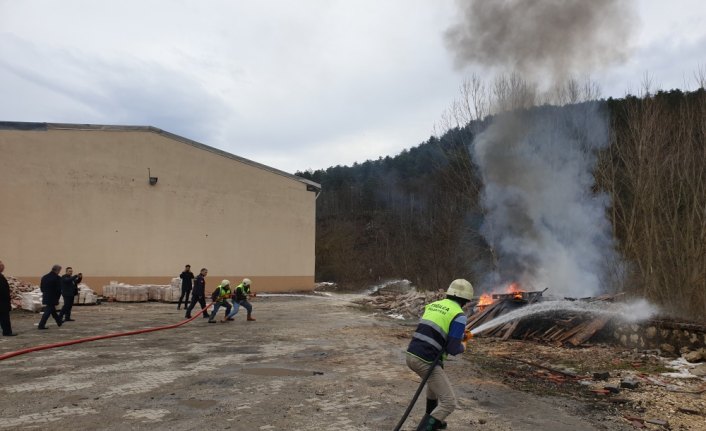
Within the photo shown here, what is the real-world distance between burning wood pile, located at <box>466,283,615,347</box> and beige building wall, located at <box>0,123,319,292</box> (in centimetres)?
1670

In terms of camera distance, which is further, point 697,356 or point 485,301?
point 485,301

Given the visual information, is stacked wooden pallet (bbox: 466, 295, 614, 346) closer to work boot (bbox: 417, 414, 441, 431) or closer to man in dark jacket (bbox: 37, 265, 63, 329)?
work boot (bbox: 417, 414, 441, 431)

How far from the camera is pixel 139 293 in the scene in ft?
70.7

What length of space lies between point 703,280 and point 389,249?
1944 inches

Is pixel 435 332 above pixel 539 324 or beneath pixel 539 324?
above

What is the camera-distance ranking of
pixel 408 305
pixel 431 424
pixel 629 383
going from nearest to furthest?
pixel 431 424
pixel 629 383
pixel 408 305

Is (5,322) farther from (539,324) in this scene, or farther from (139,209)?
(139,209)

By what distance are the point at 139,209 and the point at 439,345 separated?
2295cm

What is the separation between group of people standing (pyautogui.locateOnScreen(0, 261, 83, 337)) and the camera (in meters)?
10.6

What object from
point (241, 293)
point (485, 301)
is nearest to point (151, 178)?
point (241, 293)

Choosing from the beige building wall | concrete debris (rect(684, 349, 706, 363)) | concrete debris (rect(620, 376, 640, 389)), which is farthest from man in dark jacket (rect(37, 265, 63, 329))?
concrete debris (rect(684, 349, 706, 363))

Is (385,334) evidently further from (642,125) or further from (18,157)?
(18,157)

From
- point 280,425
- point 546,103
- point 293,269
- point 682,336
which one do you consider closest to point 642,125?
point 546,103

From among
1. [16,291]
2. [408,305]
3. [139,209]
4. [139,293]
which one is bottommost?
[408,305]
